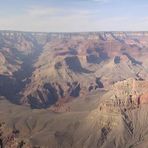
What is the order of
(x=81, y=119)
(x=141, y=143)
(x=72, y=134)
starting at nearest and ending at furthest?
(x=141, y=143) → (x=72, y=134) → (x=81, y=119)

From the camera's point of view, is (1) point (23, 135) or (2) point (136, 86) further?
(2) point (136, 86)

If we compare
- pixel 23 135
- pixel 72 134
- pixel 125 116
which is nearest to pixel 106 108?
pixel 125 116

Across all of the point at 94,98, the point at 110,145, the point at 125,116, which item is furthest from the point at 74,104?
the point at 110,145

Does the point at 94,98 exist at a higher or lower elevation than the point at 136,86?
lower

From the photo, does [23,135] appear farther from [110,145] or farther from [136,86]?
[136,86]

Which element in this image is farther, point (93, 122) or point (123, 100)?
point (123, 100)

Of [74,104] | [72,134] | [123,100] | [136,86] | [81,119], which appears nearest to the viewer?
[72,134]

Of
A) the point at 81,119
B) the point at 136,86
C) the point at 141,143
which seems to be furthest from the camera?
the point at 136,86

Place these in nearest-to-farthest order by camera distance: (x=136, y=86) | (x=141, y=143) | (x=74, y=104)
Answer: (x=141, y=143)
(x=136, y=86)
(x=74, y=104)

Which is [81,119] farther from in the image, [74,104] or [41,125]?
[74,104]
